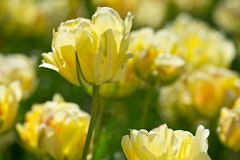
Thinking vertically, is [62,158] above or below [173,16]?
above

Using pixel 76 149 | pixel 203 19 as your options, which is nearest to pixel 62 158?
pixel 76 149

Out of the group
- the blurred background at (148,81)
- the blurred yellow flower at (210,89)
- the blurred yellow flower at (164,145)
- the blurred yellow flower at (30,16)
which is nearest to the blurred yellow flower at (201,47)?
the blurred background at (148,81)

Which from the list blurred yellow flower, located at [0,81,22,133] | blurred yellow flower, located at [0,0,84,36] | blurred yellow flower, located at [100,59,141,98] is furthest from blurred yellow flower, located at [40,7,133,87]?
blurred yellow flower, located at [0,0,84,36]

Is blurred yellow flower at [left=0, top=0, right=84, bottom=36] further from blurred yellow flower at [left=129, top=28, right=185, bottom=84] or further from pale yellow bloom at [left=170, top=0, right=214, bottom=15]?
blurred yellow flower at [left=129, top=28, right=185, bottom=84]

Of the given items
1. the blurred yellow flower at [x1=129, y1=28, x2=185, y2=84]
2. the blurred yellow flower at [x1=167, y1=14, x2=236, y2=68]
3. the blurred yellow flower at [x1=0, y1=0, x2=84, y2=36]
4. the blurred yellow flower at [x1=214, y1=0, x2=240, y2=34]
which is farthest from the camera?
the blurred yellow flower at [x1=214, y1=0, x2=240, y2=34]

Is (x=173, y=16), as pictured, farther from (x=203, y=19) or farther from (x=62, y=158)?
(x=62, y=158)

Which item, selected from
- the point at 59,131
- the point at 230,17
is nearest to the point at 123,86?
the point at 59,131
